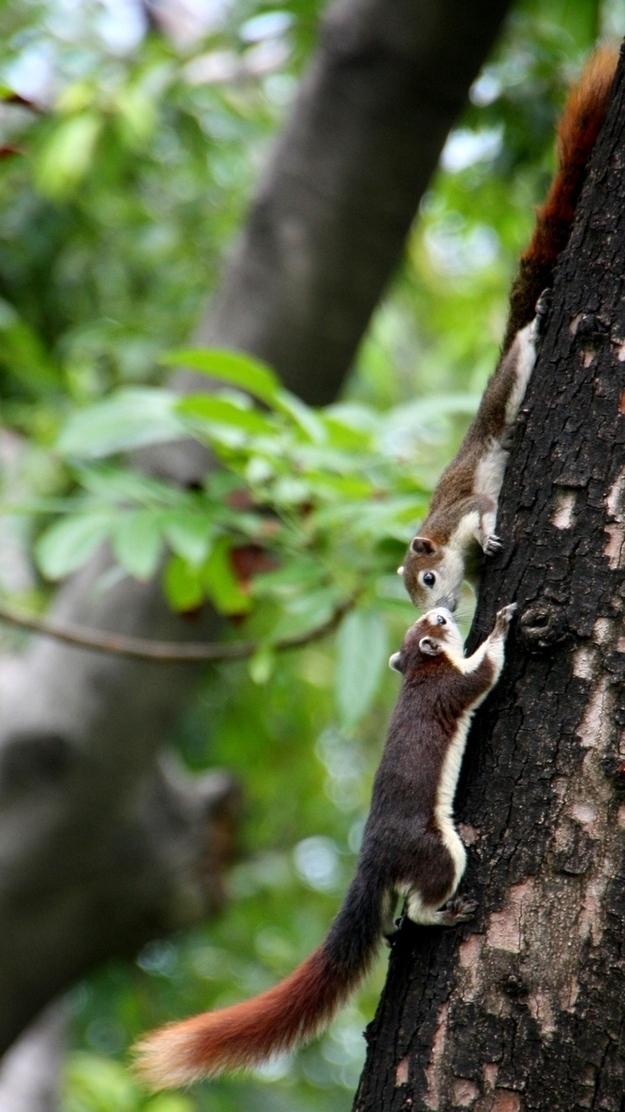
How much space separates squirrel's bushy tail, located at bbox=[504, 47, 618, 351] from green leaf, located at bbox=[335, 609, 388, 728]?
78cm

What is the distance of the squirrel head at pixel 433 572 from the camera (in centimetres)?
208

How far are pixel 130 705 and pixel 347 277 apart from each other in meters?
1.51

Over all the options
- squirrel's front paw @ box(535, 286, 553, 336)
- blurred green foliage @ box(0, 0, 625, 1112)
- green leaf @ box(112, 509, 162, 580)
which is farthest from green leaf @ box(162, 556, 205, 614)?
squirrel's front paw @ box(535, 286, 553, 336)

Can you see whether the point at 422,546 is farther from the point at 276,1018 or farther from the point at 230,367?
the point at 276,1018

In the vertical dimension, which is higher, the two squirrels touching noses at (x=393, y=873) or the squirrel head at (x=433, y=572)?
the squirrel head at (x=433, y=572)

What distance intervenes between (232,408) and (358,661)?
563mm

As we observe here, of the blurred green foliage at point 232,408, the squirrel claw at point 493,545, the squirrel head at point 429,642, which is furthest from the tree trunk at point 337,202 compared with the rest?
the squirrel claw at point 493,545

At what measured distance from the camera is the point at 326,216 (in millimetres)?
3574

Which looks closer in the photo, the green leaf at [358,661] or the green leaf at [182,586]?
the green leaf at [358,661]

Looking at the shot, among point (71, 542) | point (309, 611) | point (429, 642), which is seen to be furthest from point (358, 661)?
point (71, 542)

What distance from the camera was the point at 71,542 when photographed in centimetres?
237

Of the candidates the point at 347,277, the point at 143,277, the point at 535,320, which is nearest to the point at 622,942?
the point at 535,320

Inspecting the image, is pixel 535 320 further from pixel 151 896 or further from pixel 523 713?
pixel 151 896

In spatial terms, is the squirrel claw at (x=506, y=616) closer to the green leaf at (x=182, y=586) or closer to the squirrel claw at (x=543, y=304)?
the squirrel claw at (x=543, y=304)
